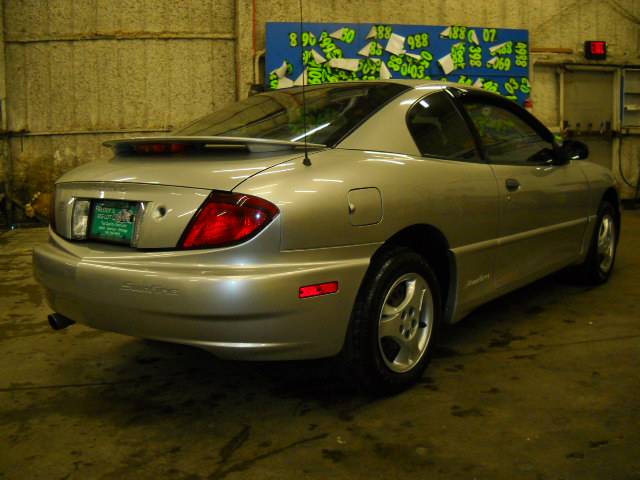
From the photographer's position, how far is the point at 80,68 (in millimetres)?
8445

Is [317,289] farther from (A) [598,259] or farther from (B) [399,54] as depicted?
(B) [399,54]

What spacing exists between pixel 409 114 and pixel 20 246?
5.25 metres

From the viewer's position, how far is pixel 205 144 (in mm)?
2490

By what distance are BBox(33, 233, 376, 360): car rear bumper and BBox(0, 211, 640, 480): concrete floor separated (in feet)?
1.07

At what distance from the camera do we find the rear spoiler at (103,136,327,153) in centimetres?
240

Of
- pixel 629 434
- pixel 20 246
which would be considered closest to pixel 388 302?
pixel 629 434

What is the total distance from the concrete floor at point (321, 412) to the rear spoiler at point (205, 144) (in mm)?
973

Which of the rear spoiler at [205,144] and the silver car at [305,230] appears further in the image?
the rear spoiler at [205,144]

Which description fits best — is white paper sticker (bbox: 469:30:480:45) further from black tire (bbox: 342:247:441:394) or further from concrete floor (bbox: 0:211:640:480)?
black tire (bbox: 342:247:441:394)

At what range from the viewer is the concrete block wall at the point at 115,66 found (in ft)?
27.6

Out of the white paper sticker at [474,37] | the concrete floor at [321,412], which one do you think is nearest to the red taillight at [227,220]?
the concrete floor at [321,412]

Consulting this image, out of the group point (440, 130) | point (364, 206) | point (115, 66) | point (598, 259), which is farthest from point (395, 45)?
point (364, 206)

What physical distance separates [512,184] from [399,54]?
5904 mm

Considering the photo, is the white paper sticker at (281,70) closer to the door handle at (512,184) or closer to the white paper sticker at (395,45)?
the white paper sticker at (395,45)
